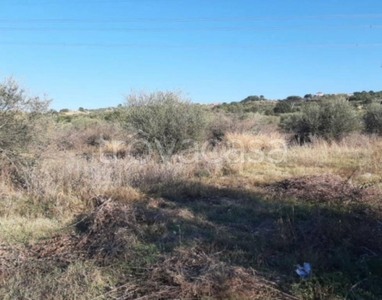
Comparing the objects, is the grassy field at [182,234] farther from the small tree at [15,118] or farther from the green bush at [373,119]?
the green bush at [373,119]

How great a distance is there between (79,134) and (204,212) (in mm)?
13983

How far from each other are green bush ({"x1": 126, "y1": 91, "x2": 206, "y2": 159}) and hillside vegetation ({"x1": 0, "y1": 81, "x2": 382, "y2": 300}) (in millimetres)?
2815

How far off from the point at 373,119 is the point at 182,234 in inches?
689

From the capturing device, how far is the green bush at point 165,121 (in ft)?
41.1

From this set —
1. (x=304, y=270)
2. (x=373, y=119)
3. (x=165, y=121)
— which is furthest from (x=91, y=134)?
(x=304, y=270)

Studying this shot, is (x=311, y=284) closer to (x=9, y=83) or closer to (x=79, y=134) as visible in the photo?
(x=9, y=83)

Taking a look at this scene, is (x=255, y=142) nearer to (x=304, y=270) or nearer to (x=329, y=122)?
(x=329, y=122)

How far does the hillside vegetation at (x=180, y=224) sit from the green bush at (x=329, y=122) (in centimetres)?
565

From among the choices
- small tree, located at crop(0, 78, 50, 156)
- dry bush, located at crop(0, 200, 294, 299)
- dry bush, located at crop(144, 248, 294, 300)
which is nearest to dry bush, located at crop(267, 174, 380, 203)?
dry bush, located at crop(0, 200, 294, 299)

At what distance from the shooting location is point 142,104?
13.7 metres

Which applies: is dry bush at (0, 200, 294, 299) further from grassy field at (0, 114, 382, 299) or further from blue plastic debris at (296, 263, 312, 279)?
blue plastic debris at (296, 263, 312, 279)

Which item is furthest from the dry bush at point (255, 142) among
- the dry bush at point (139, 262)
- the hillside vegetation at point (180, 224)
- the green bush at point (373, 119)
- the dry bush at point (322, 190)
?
the dry bush at point (139, 262)

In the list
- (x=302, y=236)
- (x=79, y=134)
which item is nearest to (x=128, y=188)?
(x=302, y=236)

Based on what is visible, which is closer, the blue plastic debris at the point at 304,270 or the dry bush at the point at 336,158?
the blue plastic debris at the point at 304,270
